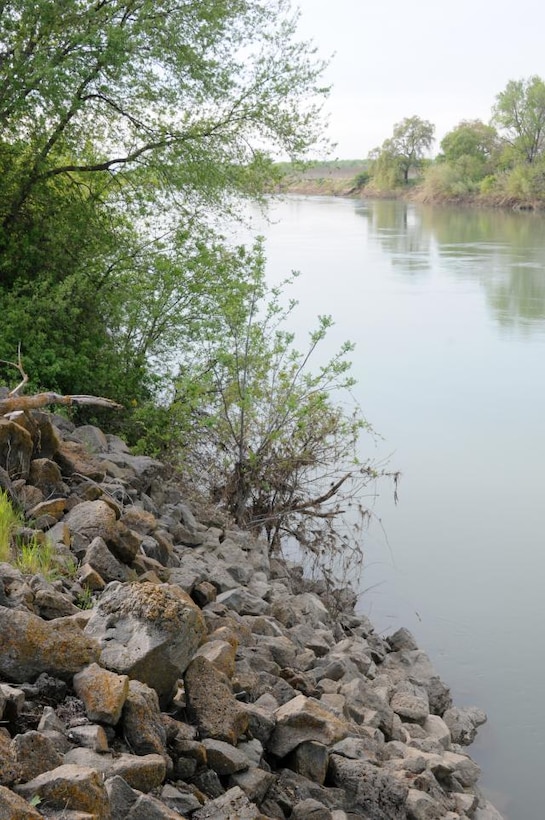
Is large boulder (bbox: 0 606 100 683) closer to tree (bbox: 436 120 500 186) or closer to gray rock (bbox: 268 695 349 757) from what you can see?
gray rock (bbox: 268 695 349 757)

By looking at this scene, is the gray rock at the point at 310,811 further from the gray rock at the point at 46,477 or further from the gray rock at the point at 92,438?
the gray rock at the point at 92,438

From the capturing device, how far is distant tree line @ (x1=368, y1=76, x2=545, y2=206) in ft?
238

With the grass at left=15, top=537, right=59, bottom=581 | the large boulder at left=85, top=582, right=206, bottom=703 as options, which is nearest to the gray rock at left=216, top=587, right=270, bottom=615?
the grass at left=15, top=537, right=59, bottom=581

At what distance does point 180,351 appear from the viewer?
11242 millimetres

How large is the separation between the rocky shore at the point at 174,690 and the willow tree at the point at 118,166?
2988mm

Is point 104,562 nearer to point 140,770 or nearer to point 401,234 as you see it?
point 140,770

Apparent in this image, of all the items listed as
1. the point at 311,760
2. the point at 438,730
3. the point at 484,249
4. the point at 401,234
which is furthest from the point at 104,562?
the point at 401,234

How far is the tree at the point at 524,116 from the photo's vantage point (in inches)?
3167

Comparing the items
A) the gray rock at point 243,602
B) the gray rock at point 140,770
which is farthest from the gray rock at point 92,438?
the gray rock at point 140,770

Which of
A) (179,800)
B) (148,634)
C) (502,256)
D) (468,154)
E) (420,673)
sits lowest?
(420,673)

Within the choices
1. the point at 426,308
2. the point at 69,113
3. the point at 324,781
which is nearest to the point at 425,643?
the point at 324,781

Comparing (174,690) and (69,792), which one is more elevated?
(69,792)

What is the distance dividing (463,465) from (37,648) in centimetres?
1062

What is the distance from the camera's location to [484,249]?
39.3 meters
